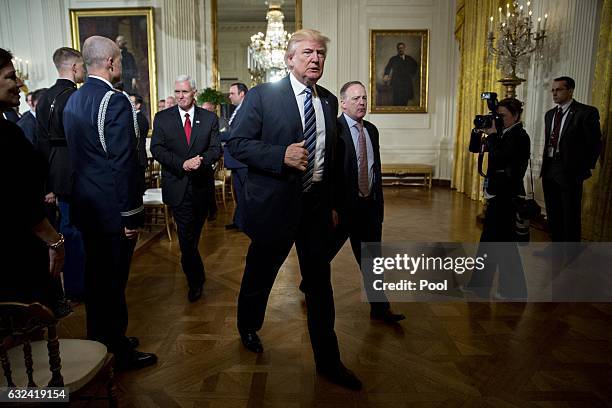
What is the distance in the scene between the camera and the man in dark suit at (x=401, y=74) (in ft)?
31.8

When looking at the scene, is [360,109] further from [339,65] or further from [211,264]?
[339,65]

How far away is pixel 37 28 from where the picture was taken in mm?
9414

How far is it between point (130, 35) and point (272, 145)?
856cm

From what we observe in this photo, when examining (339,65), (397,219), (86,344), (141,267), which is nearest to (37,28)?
(339,65)

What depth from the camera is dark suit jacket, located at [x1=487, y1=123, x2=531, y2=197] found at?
322 cm

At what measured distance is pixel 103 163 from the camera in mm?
2209

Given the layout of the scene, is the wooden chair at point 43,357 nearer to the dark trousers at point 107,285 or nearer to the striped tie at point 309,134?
the dark trousers at point 107,285

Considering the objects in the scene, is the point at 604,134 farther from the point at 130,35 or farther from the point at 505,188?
the point at 130,35

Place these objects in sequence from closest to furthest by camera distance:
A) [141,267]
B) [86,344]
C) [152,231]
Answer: [86,344], [141,267], [152,231]

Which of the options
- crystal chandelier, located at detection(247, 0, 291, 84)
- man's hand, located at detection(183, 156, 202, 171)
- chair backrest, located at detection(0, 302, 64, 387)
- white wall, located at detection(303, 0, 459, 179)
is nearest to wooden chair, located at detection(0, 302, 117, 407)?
chair backrest, located at detection(0, 302, 64, 387)

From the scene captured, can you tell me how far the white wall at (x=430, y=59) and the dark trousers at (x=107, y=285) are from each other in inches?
317

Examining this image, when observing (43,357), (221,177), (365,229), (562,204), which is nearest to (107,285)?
(43,357)

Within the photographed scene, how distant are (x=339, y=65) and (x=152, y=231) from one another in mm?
5878

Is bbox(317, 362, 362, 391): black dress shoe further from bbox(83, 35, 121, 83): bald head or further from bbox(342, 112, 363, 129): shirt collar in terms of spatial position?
bbox(83, 35, 121, 83): bald head
